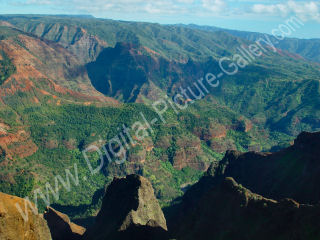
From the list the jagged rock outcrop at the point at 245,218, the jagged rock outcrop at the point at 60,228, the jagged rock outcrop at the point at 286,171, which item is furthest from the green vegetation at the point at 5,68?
the jagged rock outcrop at the point at 245,218

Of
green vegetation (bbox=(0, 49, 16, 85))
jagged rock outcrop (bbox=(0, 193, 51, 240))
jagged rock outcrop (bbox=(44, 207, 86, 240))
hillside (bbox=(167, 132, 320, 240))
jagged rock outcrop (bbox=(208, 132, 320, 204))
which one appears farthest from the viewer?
green vegetation (bbox=(0, 49, 16, 85))

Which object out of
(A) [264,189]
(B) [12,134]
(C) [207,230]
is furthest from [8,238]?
(B) [12,134]

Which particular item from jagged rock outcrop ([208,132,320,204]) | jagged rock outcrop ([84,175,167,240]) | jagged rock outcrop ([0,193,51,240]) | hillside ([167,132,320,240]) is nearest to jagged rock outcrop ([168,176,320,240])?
hillside ([167,132,320,240])

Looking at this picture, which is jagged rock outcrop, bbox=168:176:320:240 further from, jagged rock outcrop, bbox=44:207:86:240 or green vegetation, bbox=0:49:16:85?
green vegetation, bbox=0:49:16:85

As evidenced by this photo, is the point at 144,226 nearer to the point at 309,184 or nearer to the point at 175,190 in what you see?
the point at 309,184

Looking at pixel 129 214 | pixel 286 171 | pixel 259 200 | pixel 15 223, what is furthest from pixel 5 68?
pixel 259 200

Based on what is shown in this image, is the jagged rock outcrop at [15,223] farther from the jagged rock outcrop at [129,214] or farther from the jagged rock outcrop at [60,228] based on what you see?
the jagged rock outcrop at [60,228]
